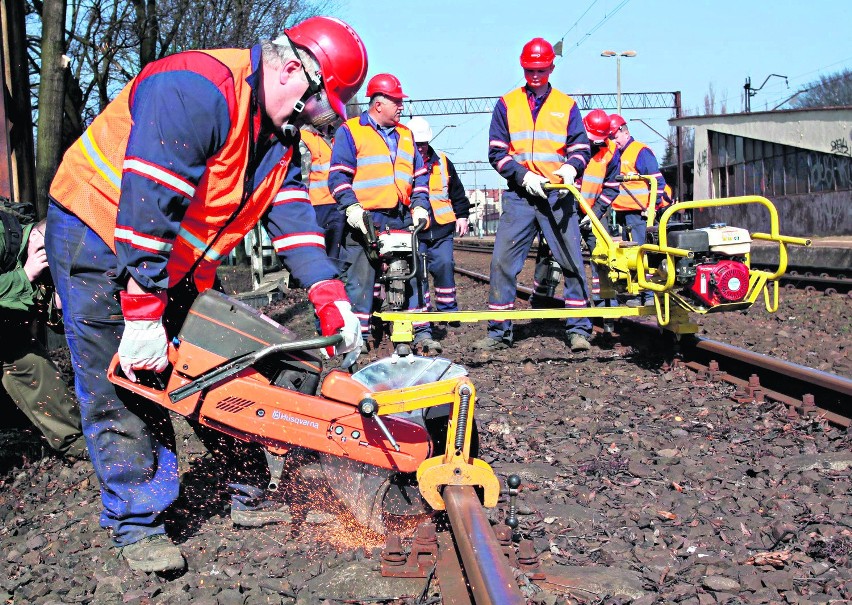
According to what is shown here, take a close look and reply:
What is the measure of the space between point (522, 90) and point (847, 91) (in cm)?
7622

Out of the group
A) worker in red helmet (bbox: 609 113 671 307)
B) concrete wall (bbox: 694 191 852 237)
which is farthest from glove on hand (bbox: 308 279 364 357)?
concrete wall (bbox: 694 191 852 237)

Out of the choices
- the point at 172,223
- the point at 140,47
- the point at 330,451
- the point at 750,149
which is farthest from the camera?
the point at 750,149

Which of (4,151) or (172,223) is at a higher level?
(4,151)

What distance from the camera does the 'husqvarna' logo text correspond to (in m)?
3.08

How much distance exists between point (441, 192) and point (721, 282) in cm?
490

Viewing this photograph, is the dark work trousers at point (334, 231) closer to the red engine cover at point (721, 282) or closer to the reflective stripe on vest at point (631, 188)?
the red engine cover at point (721, 282)

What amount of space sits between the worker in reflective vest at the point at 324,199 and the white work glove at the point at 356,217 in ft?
1.06

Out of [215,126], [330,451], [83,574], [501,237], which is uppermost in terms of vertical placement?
[215,126]

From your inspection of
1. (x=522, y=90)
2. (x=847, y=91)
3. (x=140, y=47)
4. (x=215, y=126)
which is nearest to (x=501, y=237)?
(x=522, y=90)

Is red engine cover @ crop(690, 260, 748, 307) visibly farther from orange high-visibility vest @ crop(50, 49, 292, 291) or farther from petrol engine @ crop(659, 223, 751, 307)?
orange high-visibility vest @ crop(50, 49, 292, 291)

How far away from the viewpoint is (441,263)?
30.3ft

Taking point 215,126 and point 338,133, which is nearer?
point 215,126

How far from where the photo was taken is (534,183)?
714 cm

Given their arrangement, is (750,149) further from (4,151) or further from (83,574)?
(83,574)
